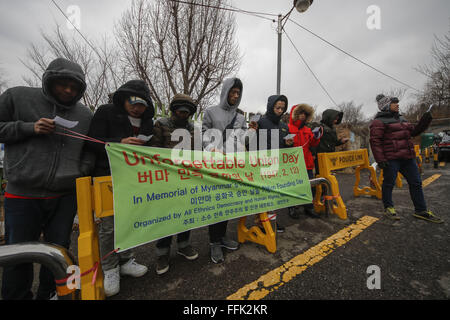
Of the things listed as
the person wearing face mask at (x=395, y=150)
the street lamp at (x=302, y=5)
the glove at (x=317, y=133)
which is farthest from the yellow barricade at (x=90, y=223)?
the street lamp at (x=302, y=5)

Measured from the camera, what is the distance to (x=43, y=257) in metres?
1.00

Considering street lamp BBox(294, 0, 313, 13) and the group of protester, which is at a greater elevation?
street lamp BBox(294, 0, 313, 13)

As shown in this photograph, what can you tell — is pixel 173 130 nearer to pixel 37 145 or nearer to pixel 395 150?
pixel 37 145

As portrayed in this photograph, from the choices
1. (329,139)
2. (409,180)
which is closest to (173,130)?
(329,139)

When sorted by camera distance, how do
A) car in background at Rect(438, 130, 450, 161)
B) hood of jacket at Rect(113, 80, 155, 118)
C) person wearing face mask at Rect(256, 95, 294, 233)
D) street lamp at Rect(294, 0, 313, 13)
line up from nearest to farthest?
hood of jacket at Rect(113, 80, 155, 118) → person wearing face mask at Rect(256, 95, 294, 233) → street lamp at Rect(294, 0, 313, 13) → car in background at Rect(438, 130, 450, 161)

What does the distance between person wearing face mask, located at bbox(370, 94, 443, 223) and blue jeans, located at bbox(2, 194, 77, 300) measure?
440 cm

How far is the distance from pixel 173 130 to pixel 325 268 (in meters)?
2.26

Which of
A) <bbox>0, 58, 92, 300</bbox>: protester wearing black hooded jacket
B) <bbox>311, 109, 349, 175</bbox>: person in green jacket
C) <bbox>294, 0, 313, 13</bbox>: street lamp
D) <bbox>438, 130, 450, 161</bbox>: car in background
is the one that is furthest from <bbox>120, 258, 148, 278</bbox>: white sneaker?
<bbox>438, 130, 450, 161</bbox>: car in background

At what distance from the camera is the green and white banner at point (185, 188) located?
144 centimetres

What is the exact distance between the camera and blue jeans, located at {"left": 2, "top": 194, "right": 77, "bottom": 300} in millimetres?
1306

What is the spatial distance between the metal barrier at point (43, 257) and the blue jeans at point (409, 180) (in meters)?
4.30

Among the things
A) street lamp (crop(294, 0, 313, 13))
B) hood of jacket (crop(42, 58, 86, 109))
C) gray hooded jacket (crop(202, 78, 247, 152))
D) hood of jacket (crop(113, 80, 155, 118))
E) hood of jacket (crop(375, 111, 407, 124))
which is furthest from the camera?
street lamp (crop(294, 0, 313, 13))

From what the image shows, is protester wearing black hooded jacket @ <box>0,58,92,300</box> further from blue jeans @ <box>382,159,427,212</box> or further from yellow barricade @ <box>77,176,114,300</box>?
blue jeans @ <box>382,159,427,212</box>
